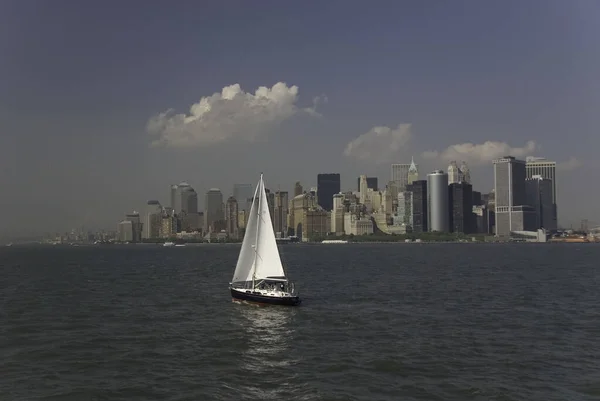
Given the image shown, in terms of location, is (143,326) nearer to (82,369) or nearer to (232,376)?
(82,369)

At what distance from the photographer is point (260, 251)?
67.2 metres

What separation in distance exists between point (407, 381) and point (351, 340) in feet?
38.0

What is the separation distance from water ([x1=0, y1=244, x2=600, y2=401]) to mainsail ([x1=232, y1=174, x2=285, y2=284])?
12.7ft

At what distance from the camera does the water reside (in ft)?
112

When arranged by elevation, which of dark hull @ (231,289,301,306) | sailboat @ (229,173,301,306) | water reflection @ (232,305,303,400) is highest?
sailboat @ (229,173,301,306)

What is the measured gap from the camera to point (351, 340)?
4678 centimetres

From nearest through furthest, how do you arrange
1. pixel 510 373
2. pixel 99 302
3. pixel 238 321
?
pixel 510 373, pixel 238 321, pixel 99 302

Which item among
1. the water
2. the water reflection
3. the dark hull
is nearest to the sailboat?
the dark hull

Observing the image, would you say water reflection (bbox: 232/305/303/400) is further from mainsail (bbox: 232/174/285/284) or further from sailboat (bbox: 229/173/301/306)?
mainsail (bbox: 232/174/285/284)

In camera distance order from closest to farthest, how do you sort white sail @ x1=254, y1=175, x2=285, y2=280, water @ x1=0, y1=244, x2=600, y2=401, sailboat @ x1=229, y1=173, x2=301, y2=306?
1. water @ x1=0, y1=244, x2=600, y2=401
2. sailboat @ x1=229, y1=173, x2=301, y2=306
3. white sail @ x1=254, y1=175, x2=285, y2=280

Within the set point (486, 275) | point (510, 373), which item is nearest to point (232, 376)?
point (510, 373)

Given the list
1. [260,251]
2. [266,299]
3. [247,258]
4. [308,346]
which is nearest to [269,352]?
[308,346]

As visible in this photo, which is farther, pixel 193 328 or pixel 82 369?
pixel 193 328

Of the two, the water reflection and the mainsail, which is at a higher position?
the mainsail
